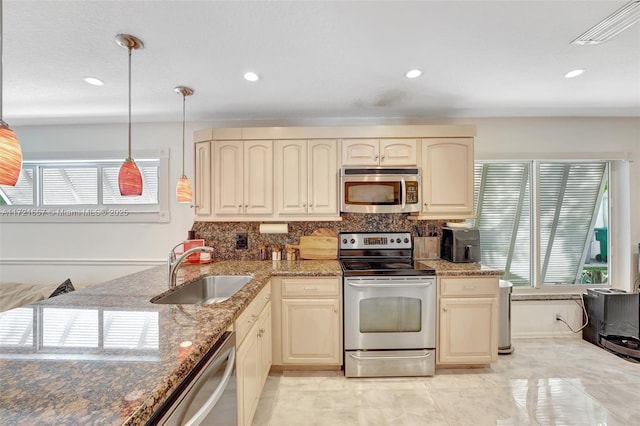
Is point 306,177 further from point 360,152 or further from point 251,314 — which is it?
point 251,314

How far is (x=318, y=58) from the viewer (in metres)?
1.89

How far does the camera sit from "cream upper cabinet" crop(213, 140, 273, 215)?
9.03ft

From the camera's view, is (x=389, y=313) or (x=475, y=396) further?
(x=389, y=313)

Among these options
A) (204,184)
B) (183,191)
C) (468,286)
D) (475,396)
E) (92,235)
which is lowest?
(475,396)

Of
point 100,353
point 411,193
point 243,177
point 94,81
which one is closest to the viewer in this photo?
point 100,353

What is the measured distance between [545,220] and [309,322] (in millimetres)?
2914

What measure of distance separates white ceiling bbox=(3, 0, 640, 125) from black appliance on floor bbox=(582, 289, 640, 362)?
1921mm

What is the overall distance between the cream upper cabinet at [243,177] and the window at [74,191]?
3.04 ft

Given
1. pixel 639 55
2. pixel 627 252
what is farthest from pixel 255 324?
pixel 627 252

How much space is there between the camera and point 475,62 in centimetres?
196

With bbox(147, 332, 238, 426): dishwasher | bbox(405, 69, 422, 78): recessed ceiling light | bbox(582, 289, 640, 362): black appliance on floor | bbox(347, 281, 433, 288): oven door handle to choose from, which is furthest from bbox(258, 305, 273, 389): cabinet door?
bbox(582, 289, 640, 362): black appliance on floor

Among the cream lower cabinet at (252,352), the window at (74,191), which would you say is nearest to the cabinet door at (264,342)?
the cream lower cabinet at (252,352)

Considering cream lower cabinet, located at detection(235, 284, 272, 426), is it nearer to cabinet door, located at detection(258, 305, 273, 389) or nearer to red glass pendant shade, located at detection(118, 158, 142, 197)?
cabinet door, located at detection(258, 305, 273, 389)

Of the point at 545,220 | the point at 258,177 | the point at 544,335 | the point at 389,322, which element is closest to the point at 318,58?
the point at 258,177
